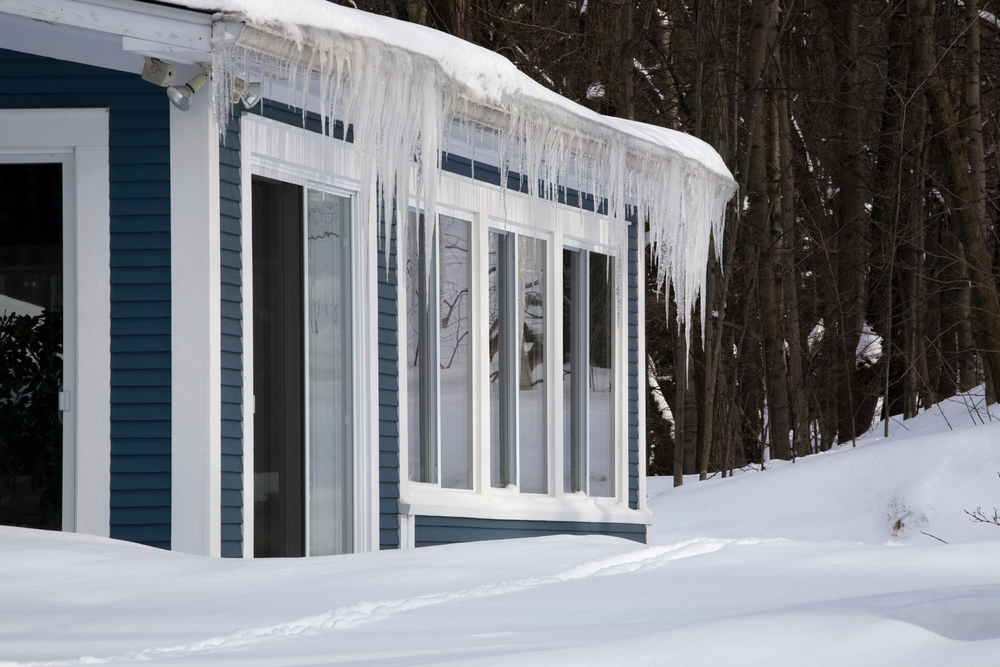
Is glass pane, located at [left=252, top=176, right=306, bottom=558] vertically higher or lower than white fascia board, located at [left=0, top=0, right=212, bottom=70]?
lower

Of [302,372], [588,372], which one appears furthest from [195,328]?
[588,372]

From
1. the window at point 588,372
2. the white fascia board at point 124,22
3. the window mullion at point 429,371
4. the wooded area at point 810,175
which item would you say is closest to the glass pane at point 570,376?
the window at point 588,372

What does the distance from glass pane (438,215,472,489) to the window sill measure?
0.12 meters

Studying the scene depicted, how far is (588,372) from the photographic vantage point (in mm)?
7242

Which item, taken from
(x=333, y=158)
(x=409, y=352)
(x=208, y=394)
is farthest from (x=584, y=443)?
(x=208, y=394)

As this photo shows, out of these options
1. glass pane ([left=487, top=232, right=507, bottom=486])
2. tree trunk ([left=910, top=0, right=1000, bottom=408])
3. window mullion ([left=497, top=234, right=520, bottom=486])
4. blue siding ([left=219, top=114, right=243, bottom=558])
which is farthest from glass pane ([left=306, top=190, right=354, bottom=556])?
tree trunk ([left=910, top=0, right=1000, bottom=408])

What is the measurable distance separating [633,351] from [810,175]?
868 centimetres

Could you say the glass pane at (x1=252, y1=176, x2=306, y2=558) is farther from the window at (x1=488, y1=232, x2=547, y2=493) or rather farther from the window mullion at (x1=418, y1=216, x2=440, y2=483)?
the window at (x1=488, y1=232, x2=547, y2=493)

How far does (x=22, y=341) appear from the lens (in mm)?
4727

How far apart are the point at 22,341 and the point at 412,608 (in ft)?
8.53

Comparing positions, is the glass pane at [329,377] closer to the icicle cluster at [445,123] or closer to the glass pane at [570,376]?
the icicle cluster at [445,123]

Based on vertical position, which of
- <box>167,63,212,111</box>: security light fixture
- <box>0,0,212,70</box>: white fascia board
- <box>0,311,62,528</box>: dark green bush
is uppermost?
<box>0,0,212,70</box>: white fascia board

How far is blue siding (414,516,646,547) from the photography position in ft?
19.2

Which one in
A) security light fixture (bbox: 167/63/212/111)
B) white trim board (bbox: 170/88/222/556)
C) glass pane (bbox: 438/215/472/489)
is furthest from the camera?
glass pane (bbox: 438/215/472/489)
